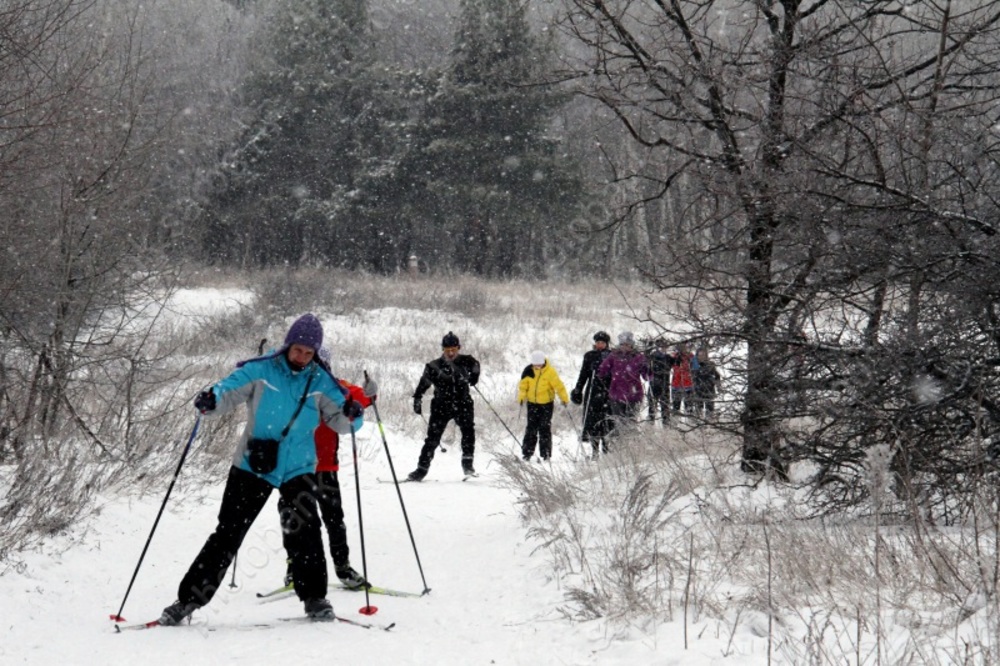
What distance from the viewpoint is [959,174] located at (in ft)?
18.4

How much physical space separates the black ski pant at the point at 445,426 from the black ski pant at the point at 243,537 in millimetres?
5883

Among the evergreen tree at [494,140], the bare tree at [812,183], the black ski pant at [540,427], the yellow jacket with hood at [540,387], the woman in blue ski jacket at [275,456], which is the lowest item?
the black ski pant at [540,427]

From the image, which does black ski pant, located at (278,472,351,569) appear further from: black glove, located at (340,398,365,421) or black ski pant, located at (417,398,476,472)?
black ski pant, located at (417,398,476,472)

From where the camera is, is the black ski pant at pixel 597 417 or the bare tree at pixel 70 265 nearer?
the bare tree at pixel 70 265

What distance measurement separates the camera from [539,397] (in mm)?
13195

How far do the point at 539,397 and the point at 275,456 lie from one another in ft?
25.2

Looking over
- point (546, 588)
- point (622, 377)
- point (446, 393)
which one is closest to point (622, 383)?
point (622, 377)

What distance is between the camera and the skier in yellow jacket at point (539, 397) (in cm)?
1317

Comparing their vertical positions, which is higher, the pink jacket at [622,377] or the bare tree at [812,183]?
the bare tree at [812,183]

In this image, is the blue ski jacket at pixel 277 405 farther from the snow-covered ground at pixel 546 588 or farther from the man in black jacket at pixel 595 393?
the man in black jacket at pixel 595 393

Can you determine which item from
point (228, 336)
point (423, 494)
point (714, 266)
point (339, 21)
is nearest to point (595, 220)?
point (339, 21)

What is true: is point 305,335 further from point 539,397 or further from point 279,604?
point 539,397

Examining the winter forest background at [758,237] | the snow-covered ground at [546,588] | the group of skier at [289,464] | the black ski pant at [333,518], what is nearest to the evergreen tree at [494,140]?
the winter forest background at [758,237]

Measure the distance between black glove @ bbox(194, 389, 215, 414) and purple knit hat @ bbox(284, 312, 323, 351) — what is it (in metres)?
0.57
